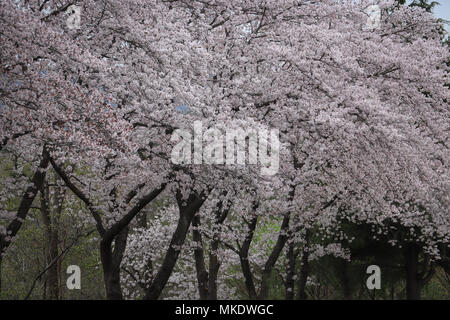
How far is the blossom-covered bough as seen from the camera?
779 centimetres

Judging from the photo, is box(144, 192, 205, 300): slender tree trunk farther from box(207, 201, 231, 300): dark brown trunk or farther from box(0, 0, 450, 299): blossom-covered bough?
box(207, 201, 231, 300): dark brown trunk

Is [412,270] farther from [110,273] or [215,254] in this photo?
[110,273]

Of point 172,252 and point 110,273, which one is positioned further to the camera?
point 110,273

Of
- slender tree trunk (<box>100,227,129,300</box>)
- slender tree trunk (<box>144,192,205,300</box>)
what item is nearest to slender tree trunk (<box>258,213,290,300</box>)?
slender tree trunk (<box>144,192,205,300</box>)

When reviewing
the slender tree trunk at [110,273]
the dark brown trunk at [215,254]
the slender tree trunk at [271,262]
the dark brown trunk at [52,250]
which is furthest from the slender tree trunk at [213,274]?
the dark brown trunk at [52,250]

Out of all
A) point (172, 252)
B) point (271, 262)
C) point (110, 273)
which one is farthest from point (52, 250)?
point (172, 252)

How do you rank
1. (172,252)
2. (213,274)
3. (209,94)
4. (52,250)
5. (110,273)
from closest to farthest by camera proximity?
1. (209,94)
2. (172,252)
3. (110,273)
4. (213,274)
5. (52,250)

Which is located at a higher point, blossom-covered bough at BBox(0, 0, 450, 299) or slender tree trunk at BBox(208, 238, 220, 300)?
blossom-covered bough at BBox(0, 0, 450, 299)

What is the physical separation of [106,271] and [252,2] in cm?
662

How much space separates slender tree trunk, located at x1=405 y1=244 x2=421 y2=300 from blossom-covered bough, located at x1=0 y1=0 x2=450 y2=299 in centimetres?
673

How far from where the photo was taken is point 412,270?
63.0 feet

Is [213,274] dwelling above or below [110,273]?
above

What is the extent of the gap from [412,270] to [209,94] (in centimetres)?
1353

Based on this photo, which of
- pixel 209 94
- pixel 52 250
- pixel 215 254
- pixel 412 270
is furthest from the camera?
pixel 412 270
